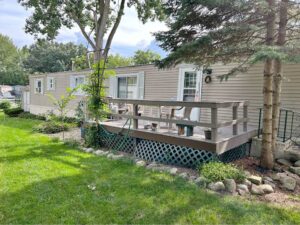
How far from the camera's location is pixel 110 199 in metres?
3.33

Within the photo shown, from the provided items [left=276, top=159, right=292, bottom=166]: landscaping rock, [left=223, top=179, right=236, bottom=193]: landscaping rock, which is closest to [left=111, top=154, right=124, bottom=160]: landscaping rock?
[left=223, top=179, right=236, bottom=193]: landscaping rock

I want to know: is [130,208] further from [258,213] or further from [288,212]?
[288,212]

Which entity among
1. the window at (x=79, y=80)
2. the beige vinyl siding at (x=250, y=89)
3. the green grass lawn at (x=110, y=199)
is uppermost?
the window at (x=79, y=80)

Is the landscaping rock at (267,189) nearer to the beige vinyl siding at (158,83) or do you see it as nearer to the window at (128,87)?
the beige vinyl siding at (158,83)

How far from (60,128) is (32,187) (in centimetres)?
590

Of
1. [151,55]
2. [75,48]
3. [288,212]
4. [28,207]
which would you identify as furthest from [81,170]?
[75,48]

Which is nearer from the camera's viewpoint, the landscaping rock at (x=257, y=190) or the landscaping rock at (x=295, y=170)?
the landscaping rock at (x=257, y=190)

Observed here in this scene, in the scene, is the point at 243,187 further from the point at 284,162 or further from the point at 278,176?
the point at 284,162

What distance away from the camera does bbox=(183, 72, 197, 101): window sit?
7590mm

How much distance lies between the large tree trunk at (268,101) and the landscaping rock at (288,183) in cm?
63

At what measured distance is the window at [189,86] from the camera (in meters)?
7.59

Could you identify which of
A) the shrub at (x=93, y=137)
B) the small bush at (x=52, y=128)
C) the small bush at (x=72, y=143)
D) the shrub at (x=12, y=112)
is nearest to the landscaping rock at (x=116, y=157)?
the shrub at (x=93, y=137)

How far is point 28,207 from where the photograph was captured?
120 inches

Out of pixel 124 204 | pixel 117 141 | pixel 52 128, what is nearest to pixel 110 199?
pixel 124 204
